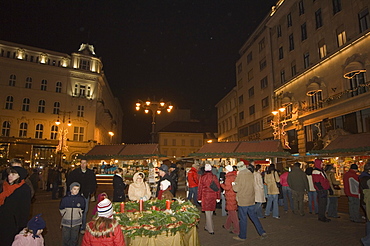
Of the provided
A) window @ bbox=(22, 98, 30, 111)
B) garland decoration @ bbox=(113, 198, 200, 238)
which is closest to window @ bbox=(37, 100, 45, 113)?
window @ bbox=(22, 98, 30, 111)

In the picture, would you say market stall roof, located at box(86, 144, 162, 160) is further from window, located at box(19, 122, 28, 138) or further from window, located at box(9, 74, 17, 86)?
window, located at box(9, 74, 17, 86)

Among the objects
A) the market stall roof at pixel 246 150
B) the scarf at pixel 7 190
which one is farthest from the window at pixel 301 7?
the scarf at pixel 7 190

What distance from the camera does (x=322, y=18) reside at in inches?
842

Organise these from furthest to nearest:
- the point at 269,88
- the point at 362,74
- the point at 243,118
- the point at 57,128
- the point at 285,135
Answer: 1. the point at 243,118
2. the point at 57,128
3. the point at 269,88
4. the point at 285,135
5. the point at 362,74

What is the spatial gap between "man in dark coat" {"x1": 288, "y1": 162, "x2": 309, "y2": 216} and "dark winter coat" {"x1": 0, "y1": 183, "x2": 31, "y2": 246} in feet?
29.7

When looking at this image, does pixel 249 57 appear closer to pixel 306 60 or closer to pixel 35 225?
pixel 306 60

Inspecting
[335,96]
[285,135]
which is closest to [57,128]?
[285,135]

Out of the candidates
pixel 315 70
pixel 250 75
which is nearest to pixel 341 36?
pixel 315 70

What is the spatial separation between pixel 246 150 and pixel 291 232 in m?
9.77

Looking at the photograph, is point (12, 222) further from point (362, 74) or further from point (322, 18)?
point (322, 18)

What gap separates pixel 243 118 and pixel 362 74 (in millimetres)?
21899

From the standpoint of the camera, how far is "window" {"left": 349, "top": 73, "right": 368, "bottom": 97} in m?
17.0

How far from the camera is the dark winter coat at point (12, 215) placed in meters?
4.50

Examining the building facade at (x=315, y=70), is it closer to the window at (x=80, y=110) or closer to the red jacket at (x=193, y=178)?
the red jacket at (x=193, y=178)
